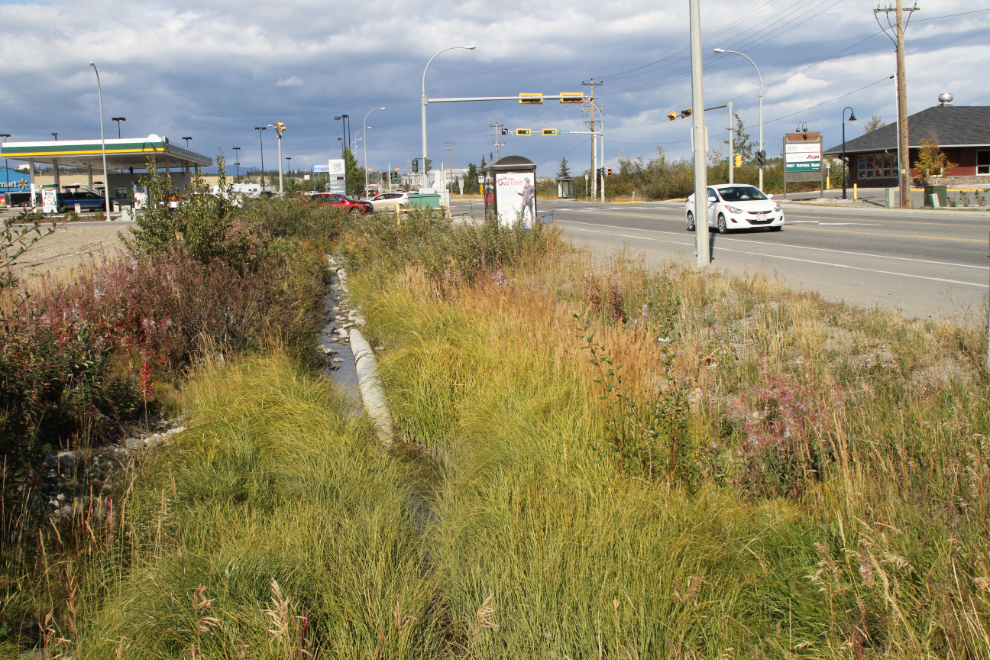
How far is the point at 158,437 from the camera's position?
5727 mm

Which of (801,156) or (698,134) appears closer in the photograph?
(698,134)

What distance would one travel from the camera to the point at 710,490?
3820 mm

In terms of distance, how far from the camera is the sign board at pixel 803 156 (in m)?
47.6

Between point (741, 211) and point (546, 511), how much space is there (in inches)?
826

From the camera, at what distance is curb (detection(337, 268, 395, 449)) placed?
5.98 metres

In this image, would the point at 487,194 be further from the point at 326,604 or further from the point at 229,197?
the point at 326,604

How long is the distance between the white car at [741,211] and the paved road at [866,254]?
1.32 ft

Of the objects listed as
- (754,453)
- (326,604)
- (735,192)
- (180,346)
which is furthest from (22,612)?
(735,192)

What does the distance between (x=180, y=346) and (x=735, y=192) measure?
20786 mm

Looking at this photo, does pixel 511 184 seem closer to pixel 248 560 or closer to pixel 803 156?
pixel 248 560

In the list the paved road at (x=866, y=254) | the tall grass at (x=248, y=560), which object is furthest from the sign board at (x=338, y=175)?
the tall grass at (x=248, y=560)

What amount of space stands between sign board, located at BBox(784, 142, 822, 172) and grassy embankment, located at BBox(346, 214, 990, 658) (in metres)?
45.0

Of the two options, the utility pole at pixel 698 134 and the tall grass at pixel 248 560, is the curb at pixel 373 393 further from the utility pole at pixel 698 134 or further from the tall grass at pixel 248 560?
the utility pole at pixel 698 134

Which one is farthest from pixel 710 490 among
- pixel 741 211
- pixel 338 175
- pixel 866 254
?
pixel 338 175
